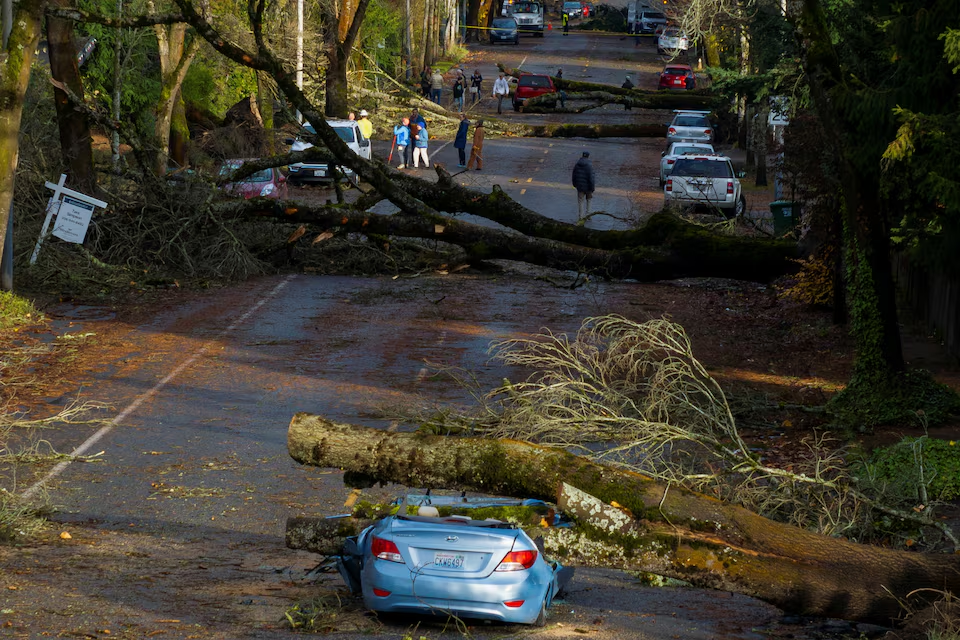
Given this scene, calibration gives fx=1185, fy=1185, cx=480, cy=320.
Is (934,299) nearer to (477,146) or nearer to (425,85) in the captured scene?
(477,146)

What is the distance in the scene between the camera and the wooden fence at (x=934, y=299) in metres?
17.9

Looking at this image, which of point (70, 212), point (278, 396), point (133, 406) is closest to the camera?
point (133, 406)

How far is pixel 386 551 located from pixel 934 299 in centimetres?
1438

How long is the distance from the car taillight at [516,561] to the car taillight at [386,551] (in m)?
0.70

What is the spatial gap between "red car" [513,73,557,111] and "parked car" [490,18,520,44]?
2866 cm

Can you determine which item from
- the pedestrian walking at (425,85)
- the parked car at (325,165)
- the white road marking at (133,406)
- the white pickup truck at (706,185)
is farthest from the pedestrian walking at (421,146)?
the pedestrian walking at (425,85)

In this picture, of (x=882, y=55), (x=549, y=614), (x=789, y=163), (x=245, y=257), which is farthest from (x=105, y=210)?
(x=549, y=614)

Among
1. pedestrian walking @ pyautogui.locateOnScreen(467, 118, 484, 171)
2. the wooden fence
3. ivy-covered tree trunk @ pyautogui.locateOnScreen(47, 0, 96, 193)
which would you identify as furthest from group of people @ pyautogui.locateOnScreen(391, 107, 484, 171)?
the wooden fence

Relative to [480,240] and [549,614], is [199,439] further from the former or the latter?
[480,240]

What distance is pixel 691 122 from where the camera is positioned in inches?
1775

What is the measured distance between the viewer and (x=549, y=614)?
29.4 feet

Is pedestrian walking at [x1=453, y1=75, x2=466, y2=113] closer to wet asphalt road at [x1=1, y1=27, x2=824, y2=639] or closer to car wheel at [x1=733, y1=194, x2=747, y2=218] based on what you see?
car wheel at [x1=733, y1=194, x2=747, y2=218]

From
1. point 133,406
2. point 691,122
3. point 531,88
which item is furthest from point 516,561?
point 531,88

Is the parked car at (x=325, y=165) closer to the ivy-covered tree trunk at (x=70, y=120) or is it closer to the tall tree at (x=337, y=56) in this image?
the tall tree at (x=337, y=56)
